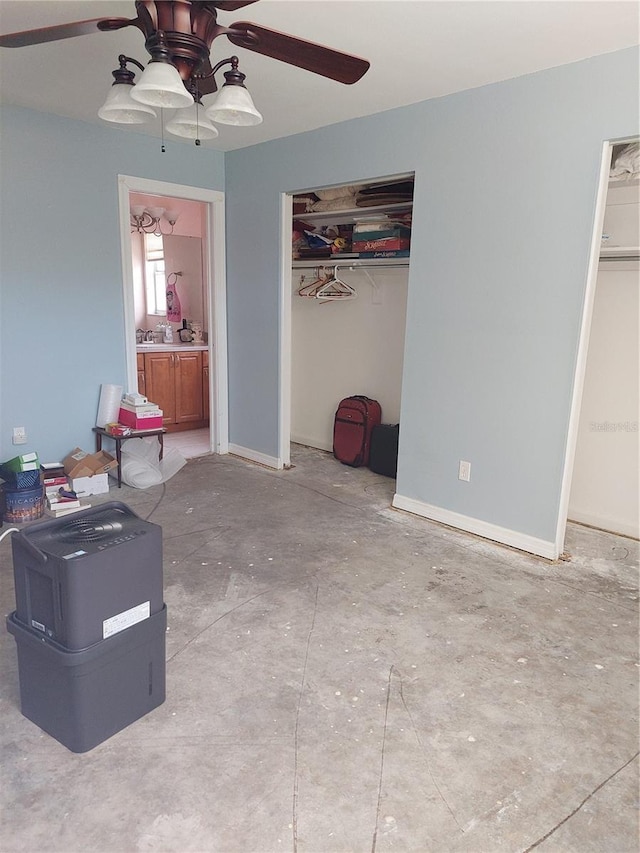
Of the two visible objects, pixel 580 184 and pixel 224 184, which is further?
pixel 224 184

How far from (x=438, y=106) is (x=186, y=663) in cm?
315

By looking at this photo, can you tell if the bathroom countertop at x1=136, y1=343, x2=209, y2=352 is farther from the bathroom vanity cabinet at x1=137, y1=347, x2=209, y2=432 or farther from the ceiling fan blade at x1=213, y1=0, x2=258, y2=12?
the ceiling fan blade at x1=213, y1=0, x2=258, y2=12

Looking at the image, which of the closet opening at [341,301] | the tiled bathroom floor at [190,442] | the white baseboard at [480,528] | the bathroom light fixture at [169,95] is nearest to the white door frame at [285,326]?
the closet opening at [341,301]

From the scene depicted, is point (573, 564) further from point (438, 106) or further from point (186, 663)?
point (438, 106)

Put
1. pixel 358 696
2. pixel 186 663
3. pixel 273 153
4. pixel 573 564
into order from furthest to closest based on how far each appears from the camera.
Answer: pixel 273 153, pixel 573 564, pixel 186 663, pixel 358 696

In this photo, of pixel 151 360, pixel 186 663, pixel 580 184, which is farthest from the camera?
pixel 151 360

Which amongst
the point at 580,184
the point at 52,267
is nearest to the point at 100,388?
the point at 52,267

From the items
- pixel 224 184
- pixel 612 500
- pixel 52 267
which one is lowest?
pixel 612 500

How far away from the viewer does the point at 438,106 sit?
130 inches

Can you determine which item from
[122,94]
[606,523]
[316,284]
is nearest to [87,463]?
[316,284]

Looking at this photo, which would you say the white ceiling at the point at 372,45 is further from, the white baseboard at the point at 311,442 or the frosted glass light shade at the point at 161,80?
the white baseboard at the point at 311,442

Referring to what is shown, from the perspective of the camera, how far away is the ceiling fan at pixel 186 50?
1757 millimetres

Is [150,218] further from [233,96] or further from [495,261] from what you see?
[233,96]

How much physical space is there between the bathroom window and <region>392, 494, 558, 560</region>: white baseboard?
381cm
